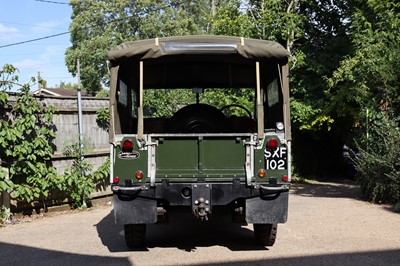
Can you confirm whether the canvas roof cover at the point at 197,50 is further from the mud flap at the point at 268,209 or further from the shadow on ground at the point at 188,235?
the shadow on ground at the point at 188,235

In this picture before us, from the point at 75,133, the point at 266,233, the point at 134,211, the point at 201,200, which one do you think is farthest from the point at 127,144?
the point at 75,133

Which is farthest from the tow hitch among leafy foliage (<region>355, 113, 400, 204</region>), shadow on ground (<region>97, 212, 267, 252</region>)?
leafy foliage (<region>355, 113, 400, 204</region>)

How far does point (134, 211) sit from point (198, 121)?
5.53 ft

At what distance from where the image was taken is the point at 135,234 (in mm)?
5988

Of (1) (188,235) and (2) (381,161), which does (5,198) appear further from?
(2) (381,161)

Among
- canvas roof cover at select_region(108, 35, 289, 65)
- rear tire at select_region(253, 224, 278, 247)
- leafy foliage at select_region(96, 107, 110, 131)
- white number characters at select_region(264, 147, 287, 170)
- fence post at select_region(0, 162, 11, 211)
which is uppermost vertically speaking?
canvas roof cover at select_region(108, 35, 289, 65)

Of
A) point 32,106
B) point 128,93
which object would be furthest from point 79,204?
point 128,93

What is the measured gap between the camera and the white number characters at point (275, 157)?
5.54 m

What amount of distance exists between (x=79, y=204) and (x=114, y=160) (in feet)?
14.5

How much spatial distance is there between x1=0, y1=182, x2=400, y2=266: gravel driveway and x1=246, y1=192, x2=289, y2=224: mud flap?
1.61 ft

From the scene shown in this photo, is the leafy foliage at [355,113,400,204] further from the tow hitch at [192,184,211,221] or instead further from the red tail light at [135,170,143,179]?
the red tail light at [135,170,143,179]

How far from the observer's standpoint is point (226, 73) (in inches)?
298

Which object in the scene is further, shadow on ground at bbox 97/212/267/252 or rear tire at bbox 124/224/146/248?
shadow on ground at bbox 97/212/267/252

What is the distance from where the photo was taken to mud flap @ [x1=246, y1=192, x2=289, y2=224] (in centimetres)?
555
